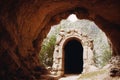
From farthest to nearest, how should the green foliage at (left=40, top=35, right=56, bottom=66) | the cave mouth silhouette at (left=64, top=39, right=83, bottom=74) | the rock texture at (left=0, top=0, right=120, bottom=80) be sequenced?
the green foliage at (left=40, top=35, right=56, bottom=66), the cave mouth silhouette at (left=64, top=39, right=83, bottom=74), the rock texture at (left=0, top=0, right=120, bottom=80)

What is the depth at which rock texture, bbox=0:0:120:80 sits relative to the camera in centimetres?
619

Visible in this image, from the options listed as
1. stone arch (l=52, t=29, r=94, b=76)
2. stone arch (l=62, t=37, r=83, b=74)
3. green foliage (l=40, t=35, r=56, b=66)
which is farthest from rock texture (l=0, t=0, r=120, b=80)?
green foliage (l=40, t=35, r=56, b=66)

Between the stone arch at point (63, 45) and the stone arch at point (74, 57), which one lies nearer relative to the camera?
the stone arch at point (63, 45)

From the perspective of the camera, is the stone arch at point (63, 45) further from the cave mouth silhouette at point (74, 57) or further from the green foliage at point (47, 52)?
the green foliage at point (47, 52)

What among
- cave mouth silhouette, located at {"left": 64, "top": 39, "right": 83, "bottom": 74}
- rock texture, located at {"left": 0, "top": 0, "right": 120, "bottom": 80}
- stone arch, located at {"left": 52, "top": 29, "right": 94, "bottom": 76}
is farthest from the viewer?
cave mouth silhouette, located at {"left": 64, "top": 39, "right": 83, "bottom": 74}

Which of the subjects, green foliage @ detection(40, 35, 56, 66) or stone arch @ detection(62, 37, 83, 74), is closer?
stone arch @ detection(62, 37, 83, 74)

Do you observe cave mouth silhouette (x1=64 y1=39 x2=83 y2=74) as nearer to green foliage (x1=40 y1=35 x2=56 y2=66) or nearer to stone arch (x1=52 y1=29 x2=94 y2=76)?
stone arch (x1=52 y1=29 x2=94 y2=76)

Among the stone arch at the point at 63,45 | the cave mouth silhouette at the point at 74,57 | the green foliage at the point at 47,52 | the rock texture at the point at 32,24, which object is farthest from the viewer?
the green foliage at the point at 47,52

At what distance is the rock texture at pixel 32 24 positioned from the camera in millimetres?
6191

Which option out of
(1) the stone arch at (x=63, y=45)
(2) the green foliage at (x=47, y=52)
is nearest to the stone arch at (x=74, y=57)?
(1) the stone arch at (x=63, y=45)

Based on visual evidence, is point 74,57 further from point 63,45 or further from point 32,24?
point 32,24

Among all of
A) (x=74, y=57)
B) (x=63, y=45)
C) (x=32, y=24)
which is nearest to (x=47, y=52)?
(x=74, y=57)

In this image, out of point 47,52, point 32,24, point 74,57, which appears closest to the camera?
point 32,24

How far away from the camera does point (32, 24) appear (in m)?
8.74
